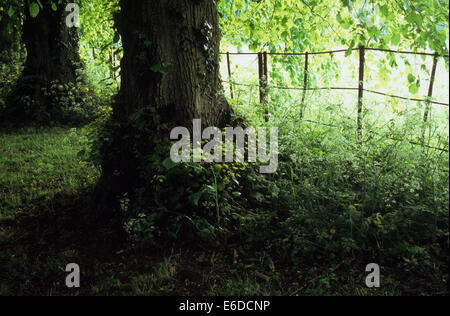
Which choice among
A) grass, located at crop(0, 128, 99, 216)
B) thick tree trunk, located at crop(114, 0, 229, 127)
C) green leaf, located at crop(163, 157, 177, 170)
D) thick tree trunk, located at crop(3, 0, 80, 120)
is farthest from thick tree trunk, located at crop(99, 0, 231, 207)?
thick tree trunk, located at crop(3, 0, 80, 120)

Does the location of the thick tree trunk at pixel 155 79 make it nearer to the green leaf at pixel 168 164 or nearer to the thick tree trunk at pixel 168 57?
the thick tree trunk at pixel 168 57

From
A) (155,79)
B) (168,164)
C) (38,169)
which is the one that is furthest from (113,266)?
(38,169)

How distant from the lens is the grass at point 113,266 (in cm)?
299

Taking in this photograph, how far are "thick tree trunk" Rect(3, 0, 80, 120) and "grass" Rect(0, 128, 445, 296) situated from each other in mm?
4235

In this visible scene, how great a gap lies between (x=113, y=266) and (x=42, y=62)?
6876 mm

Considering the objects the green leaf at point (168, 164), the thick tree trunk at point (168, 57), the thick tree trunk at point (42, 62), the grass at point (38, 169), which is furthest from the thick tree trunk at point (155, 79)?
the thick tree trunk at point (42, 62)

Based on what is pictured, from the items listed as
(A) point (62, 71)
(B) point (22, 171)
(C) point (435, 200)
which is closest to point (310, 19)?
(C) point (435, 200)

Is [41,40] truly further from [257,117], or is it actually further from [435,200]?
[435,200]

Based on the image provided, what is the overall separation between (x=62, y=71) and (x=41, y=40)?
0.78m

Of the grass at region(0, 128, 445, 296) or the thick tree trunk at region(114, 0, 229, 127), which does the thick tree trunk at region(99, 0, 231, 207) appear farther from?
the grass at region(0, 128, 445, 296)

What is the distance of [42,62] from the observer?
8586 mm

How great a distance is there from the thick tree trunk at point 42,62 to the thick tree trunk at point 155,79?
5.05 m

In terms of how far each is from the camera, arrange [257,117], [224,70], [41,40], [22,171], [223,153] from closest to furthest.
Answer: [223,153] → [257,117] → [22,171] → [41,40] → [224,70]
